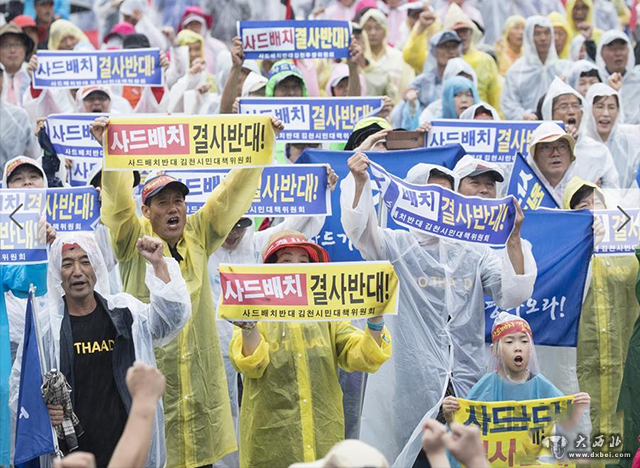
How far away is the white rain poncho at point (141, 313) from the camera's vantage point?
6.91 meters

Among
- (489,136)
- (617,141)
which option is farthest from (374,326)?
(617,141)

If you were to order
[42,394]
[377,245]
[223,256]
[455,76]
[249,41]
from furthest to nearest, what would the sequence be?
[455,76], [249,41], [223,256], [377,245], [42,394]

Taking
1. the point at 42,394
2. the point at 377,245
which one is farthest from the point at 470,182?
the point at 42,394

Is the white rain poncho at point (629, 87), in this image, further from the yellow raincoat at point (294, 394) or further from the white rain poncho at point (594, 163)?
the yellow raincoat at point (294, 394)

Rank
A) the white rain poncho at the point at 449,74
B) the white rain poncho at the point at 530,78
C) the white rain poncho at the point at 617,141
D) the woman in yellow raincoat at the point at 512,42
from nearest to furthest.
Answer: the white rain poncho at the point at 617,141, the white rain poncho at the point at 449,74, the white rain poncho at the point at 530,78, the woman in yellow raincoat at the point at 512,42

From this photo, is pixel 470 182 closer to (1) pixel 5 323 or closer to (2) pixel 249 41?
(1) pixel 5 323

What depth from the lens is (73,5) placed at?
56.4ft

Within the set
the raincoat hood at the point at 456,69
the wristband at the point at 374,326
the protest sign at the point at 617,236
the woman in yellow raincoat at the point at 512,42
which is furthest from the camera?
the woman in yellow raincoat at the point at 512,42

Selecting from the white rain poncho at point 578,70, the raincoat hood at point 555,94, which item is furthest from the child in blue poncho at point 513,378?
the white rain poncho at point 578,70

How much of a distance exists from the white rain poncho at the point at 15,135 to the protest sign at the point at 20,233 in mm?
3866

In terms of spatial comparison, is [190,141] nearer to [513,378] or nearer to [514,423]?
[513,378]

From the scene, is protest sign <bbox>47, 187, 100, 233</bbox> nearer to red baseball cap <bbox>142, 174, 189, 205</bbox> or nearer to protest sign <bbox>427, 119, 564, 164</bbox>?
red baseball cap <bbox>142, 174, 189, 205</bbox>

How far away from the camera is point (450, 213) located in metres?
7.64

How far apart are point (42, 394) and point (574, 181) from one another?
13.1ft
